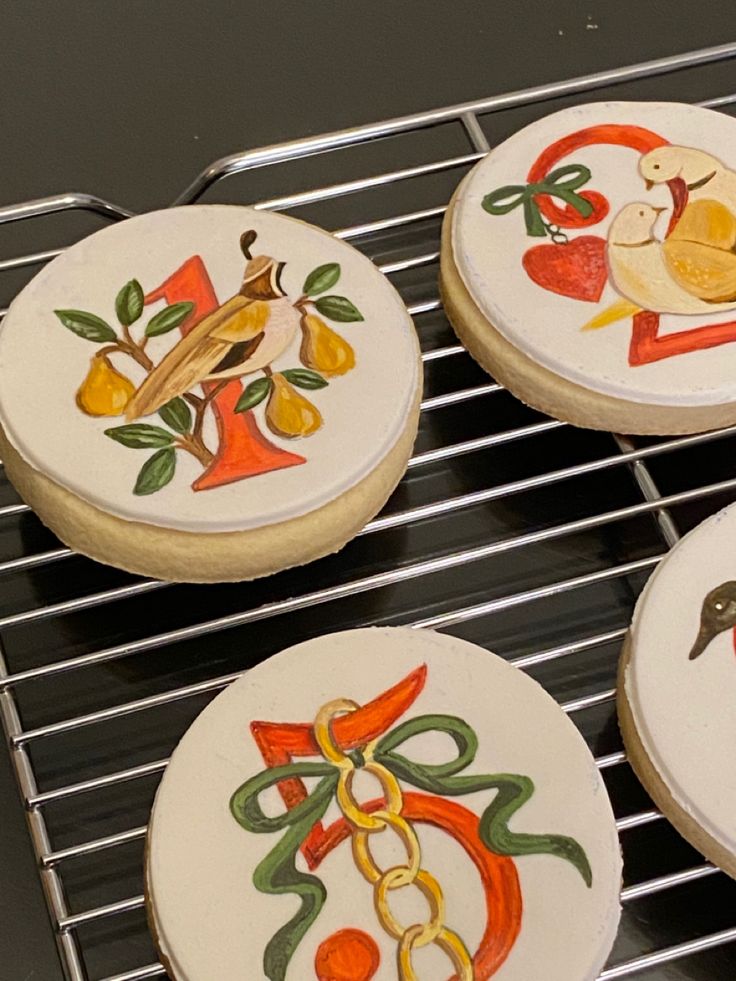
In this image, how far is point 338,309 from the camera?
3.48 feet

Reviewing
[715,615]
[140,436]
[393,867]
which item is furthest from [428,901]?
[140,436]

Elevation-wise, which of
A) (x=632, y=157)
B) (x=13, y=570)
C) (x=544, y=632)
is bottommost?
(x=544, y=632)

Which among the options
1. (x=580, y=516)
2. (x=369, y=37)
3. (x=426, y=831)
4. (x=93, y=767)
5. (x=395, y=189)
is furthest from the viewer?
(x=369, y=37)

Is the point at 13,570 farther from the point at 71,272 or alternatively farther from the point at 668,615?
the point at 668,615

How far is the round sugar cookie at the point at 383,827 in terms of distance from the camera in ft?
2.69

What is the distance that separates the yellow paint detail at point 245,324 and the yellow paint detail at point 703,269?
0.32 metres

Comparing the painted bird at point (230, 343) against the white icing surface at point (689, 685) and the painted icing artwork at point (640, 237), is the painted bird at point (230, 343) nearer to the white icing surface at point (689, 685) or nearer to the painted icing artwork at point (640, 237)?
the painted icing artwork at point (640, 237)

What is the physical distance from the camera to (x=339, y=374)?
1022 mm

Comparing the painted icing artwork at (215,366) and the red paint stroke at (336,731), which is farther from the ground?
the painted icing artwork at (215,366)

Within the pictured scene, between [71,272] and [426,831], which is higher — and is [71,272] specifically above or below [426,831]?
above

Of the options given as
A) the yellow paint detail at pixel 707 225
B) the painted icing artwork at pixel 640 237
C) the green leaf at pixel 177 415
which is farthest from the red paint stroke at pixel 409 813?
the yellow paint detail at pixel 707 225

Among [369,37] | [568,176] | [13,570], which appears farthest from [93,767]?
[369,37]

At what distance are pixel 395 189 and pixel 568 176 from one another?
0.22 metres

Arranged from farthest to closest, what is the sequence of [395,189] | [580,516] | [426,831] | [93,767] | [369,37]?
1. [369,37]
2. [395,189]
3. [580,516]
4. [93,767]
5. [426,831]
